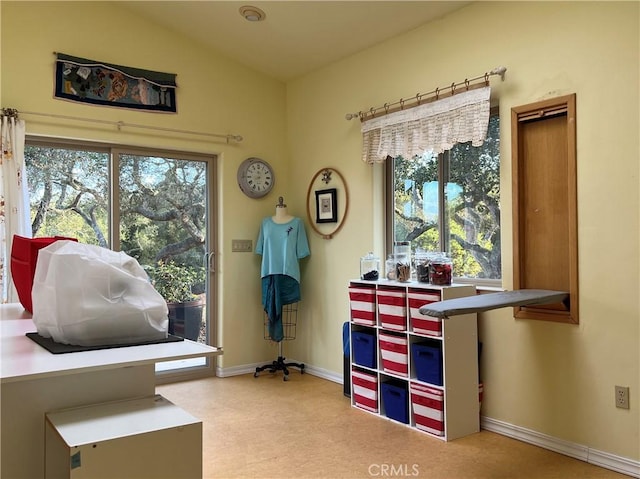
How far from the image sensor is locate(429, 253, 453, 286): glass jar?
3352 mm

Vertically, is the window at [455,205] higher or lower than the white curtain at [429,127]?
lower

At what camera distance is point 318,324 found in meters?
4.69

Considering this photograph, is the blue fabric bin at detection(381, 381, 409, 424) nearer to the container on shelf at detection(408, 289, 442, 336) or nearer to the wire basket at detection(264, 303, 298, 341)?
the container on shelf at detection(408, 289, 442, 336)

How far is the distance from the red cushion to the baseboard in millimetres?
2702

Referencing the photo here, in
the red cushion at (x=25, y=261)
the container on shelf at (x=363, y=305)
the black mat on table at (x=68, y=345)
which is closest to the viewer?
the black mat on table at (x=68, y=345)

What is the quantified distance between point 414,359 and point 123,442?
2224 mm

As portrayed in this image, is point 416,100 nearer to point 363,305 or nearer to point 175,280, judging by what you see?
point 363,305

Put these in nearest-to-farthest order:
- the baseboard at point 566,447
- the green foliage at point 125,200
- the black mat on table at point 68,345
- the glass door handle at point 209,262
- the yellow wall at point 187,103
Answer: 1. the black mat on table at point 68,345
2. the baseboard at point 566,447
3. the yellow wall at point 187,103
4. the green foliage at point 125,200
5. the glass door handle at point 209,262

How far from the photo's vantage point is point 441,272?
3.35 m

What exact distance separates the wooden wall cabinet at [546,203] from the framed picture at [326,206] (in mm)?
1691

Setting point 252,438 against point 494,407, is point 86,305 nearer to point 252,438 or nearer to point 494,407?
point 252,438

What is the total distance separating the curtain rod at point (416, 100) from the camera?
3.24 meters

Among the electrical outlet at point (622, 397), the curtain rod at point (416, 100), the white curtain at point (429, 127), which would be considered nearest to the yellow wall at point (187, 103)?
the curtain rod at point (416, 100)

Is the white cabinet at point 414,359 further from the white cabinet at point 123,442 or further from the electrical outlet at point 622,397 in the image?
the white cabinet at point 123,442
